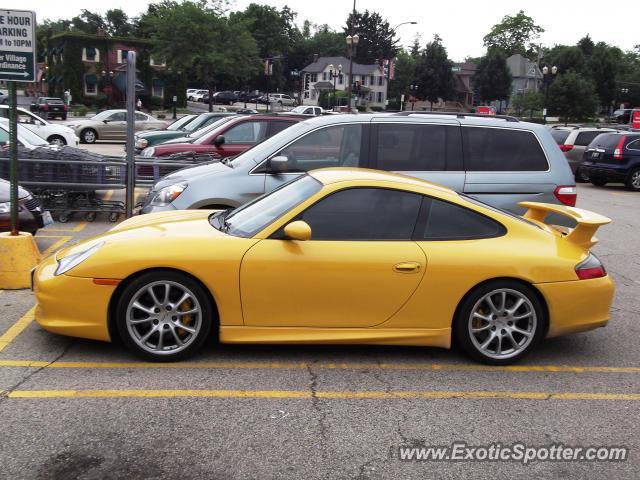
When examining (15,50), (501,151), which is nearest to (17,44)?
(15,50)

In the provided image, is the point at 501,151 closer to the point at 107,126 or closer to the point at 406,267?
the point at 406,267

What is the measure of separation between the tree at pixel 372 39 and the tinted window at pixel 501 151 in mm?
112308

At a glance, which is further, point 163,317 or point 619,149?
point 619,149

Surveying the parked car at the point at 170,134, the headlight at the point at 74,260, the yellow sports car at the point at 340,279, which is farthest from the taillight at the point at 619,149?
the headlight at the point at 74,260

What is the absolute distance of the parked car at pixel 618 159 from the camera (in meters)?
19.0

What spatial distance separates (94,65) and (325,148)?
57549mm

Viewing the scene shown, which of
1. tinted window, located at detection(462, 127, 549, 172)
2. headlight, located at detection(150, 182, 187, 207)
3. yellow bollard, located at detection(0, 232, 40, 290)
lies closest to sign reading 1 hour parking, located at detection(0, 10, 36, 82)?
yellow bollard, located at detection(0, 232, 40, 290)

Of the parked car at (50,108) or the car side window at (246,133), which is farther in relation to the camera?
the parked car at (50,108)

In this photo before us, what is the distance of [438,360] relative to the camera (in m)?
4.91

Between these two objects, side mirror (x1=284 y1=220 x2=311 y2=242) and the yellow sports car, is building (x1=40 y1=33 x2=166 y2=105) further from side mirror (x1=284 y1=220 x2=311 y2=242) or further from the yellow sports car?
side mirror (x1=284 y1=220 x2=311 y2=242)

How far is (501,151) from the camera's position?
691cm

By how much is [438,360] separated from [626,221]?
377 inches

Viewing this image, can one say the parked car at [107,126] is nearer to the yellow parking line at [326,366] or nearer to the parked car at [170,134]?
the parked car at [170,134]

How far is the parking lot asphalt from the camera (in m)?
3.37
